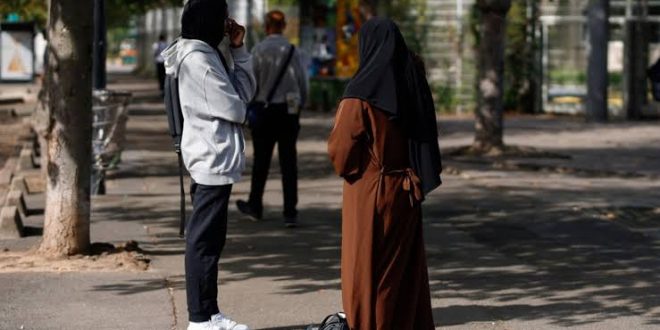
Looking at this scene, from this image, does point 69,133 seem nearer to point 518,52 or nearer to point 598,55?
point 598,55

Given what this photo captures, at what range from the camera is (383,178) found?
661 centimetres

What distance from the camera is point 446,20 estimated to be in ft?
104

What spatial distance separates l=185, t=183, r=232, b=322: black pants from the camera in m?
7.36

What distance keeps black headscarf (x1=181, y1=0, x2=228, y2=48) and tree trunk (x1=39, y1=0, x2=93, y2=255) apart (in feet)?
8.77

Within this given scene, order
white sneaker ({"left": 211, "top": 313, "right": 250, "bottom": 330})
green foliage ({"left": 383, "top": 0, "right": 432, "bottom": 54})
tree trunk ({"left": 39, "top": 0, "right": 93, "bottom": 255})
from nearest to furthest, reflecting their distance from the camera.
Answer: white sneaker ({"left": 211, "top": 313, "right": 250, "bottom": 330}) → tree trunk ({"left": 39, "top": 0, "right": 93, "bottom": 255}) → green foliage ({"left": 383, "top": 0, "right": 432, "bottom": 54})

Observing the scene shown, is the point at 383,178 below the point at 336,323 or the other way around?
the other way around

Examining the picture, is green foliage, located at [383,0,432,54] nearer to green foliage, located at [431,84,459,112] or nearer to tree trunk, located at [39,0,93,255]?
green foliage, located at [431,84,459,112]

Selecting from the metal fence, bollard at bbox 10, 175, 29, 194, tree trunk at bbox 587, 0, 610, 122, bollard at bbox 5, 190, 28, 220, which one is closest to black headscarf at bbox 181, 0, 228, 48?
bollard at bbox 5, 190, 28, 220

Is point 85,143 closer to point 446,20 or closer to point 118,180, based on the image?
point 118,180

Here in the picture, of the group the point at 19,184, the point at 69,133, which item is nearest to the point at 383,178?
the point at 69,133

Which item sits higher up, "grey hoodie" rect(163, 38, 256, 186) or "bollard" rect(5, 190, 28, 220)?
"grey hoodie" rect(163, 38, 256, 186)

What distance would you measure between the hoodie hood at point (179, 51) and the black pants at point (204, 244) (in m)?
0.66

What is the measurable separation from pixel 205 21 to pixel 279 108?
458 centimetres

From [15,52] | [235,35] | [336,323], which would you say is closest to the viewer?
[336,323]
